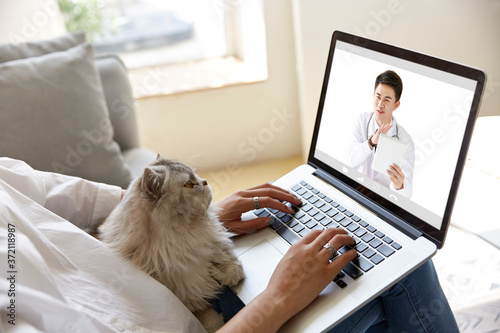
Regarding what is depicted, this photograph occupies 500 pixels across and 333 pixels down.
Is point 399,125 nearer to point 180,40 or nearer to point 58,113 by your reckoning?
point 58,113

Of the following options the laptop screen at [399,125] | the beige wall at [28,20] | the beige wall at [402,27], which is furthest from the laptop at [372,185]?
the beige wall at [28,20]

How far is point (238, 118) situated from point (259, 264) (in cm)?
159

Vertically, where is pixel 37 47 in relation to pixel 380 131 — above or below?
above

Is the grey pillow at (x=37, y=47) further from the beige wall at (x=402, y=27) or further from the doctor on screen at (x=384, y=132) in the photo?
the doctor on screen at (x=384, y=132)

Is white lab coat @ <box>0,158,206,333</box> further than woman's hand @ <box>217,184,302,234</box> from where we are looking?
No

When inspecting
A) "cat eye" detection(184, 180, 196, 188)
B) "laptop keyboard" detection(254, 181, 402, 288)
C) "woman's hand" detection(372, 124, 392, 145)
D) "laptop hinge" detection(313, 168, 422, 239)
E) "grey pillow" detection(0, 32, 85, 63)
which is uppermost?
"grey pillow" detection(0, 32, 85, 63)

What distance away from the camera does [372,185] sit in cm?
104

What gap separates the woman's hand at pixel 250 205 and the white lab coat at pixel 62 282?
26 cm

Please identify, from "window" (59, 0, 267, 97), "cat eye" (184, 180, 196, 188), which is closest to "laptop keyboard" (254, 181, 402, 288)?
"cat eye" (184, 180, 196, 188)

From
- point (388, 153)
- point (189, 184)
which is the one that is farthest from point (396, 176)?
point (189, 184)

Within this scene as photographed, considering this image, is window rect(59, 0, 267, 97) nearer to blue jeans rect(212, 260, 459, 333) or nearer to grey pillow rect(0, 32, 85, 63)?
grey pillow rect(0, 32, 85, 63)

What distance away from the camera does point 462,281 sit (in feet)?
5.34

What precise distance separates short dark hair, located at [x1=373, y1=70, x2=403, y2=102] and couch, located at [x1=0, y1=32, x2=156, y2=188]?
987 millimetres

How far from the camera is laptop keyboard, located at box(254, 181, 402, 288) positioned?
897 mm
